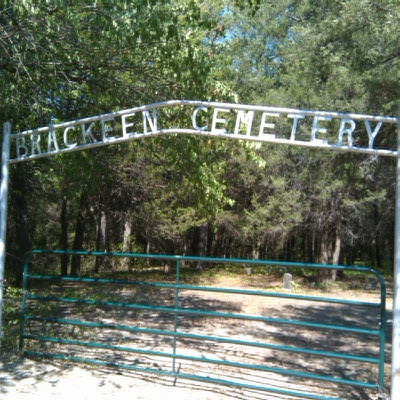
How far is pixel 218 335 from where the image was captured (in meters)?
10.1

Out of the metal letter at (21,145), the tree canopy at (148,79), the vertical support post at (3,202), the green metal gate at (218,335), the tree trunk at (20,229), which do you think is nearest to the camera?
the green metal gate at (218,335)

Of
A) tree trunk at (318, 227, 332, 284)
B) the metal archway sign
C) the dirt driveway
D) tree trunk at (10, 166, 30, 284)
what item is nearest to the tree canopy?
tree trunk at (10, 166, 30, 284)

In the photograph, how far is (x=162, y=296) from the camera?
1620 cm

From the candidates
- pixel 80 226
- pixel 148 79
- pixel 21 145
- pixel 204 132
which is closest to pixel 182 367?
pixel 204 132

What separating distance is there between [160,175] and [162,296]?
5.45 m

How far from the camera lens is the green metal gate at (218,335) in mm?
5613

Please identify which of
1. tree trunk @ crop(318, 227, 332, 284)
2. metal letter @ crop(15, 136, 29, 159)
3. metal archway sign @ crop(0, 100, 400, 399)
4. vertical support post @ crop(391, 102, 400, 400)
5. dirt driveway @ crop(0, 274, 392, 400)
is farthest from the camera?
tree trunk @ crop(318, 227, 332, 284)

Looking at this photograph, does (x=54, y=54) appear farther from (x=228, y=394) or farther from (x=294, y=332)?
(x=294, y=332)

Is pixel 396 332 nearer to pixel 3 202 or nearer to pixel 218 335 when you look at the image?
pixel 3 202

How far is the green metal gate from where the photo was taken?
5.61 metres

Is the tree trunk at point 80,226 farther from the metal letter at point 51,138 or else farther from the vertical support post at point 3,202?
the metal letter at point 51,138

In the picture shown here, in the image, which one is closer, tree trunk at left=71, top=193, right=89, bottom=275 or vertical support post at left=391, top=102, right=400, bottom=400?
vertical support post at left=391, top=102, right=400, bottom=400

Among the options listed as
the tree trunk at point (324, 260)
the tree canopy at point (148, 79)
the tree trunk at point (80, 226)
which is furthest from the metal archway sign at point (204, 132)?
the tree trunk at point (324, 260)

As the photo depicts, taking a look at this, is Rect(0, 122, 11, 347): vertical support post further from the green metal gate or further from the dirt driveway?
the dirt driveway
